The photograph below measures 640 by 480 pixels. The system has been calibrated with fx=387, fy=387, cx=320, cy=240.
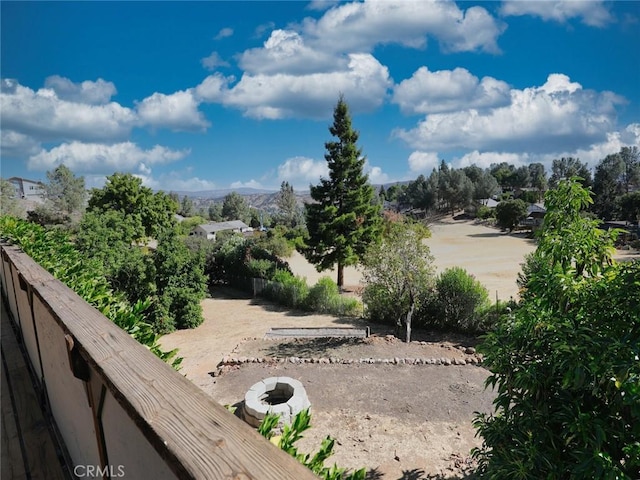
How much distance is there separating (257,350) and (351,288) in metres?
11.6

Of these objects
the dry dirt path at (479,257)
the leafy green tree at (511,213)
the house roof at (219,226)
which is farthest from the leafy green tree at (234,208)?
the leafy green tree at (511,213)

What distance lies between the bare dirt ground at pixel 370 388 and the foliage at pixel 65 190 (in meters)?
31.2

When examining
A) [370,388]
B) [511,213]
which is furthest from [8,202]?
[511,213]

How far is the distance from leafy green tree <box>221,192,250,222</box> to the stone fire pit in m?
71.5

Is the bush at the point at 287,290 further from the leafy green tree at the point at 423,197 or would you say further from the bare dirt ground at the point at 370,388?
the leafy green tree at the point at 423,197

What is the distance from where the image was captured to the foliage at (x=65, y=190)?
39.0 metres

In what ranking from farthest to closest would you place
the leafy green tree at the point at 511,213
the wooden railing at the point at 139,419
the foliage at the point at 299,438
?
the leafy green tree at the point at 511,213 → the foliage at the point at 299,438 → the wooden railing at the point at 139,419

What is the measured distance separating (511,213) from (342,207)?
3106cm

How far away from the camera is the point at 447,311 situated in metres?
13.5

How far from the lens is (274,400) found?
27.2 feet

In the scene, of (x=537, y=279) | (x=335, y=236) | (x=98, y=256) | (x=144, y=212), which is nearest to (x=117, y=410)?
(x=537, y=279)

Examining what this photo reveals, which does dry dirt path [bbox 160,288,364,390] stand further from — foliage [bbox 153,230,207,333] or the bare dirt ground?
foliage [bbox 153,230,207,333]

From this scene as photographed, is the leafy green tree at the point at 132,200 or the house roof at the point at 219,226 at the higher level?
the leafy green tree at the point at 132,200

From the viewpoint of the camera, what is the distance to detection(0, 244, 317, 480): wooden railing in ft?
2.11
